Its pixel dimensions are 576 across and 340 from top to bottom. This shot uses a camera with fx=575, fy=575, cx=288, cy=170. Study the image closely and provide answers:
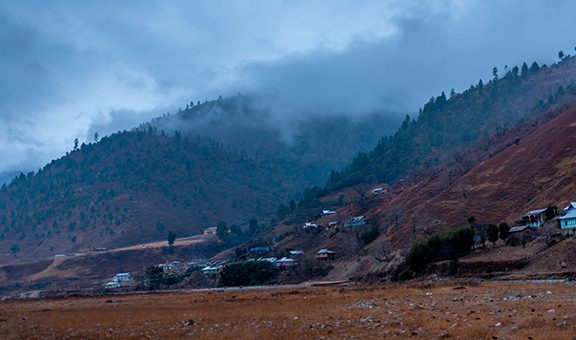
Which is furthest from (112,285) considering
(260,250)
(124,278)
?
(260,250)

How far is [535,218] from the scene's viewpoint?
85.4 metres

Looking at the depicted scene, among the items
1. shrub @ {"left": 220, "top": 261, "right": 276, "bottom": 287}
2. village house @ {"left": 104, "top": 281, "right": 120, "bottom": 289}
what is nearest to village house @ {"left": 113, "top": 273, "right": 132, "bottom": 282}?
village house @ {"left": 104, "top": 281, "right": 120, "bottom": 289}

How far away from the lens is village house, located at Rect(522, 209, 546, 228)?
275 ft

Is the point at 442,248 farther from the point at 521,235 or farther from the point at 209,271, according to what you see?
the point at 209,271

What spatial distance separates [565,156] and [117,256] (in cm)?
13825

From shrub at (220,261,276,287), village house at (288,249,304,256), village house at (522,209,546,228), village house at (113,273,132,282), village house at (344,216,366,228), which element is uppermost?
village house at (344,216,366,228)

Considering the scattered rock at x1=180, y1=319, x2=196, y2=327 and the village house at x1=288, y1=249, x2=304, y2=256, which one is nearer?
the scattered rock at x1=180, y1=319, x2=196, y2=327

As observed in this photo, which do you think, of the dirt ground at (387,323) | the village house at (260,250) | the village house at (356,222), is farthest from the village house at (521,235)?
the village house at (260,250)

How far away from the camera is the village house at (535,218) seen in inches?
3305

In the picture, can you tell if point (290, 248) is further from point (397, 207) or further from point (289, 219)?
point (289, 219)

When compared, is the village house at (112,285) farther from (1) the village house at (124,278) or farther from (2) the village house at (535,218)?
(2) the village house at (535,218)

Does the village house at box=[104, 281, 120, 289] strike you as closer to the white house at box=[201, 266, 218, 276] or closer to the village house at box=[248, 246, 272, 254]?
the white house at box=[201, 266, 218, 276]

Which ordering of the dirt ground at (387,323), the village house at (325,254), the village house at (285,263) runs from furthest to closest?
the village house at (325,254) < the village house at (285,263) < the dirt ground at (387,323)

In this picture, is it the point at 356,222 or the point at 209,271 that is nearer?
the point at 209,271
